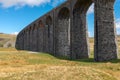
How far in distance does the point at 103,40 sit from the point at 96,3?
5877 millimetres

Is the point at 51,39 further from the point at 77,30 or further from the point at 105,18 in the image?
the point at 105,18

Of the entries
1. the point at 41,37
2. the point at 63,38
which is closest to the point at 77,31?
the point at 63,38

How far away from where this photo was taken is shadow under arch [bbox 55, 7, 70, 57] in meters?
54.1

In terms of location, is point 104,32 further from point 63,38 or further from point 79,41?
point 63,38

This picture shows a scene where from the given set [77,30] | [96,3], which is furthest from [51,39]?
[96,3]

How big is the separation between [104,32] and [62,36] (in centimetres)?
1943

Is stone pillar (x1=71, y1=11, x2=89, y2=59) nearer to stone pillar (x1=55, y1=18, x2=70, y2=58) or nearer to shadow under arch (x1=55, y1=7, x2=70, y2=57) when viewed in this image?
shadow under arch (x1=55, y1=7, x2=70, y2=57)

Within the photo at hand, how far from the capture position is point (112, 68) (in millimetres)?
26312

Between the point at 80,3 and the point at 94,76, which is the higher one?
the point at 80,3

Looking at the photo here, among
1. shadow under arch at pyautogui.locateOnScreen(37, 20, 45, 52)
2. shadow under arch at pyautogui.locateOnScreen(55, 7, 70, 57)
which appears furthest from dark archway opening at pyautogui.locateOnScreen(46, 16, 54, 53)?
shadow under arch at pyautogui.locateOnScreen(37, 20, 45, 52)

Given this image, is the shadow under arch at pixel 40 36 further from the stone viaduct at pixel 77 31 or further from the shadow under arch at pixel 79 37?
the shadow under arch at pixel 79 37

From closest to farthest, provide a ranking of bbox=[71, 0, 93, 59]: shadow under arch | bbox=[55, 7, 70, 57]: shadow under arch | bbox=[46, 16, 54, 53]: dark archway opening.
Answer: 1. bbox=[71, 0, 93, 59]: shadow under arch
2. bbox=[55, 7, 70, 57]: shadow under arch
3. bbox=[46, 16, 54, 53]: dark archway opening

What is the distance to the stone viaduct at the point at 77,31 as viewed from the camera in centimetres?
3612

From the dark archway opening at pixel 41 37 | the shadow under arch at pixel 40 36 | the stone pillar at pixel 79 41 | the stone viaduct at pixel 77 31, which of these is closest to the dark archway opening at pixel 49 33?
the stone viaduct at pixel 77 31
